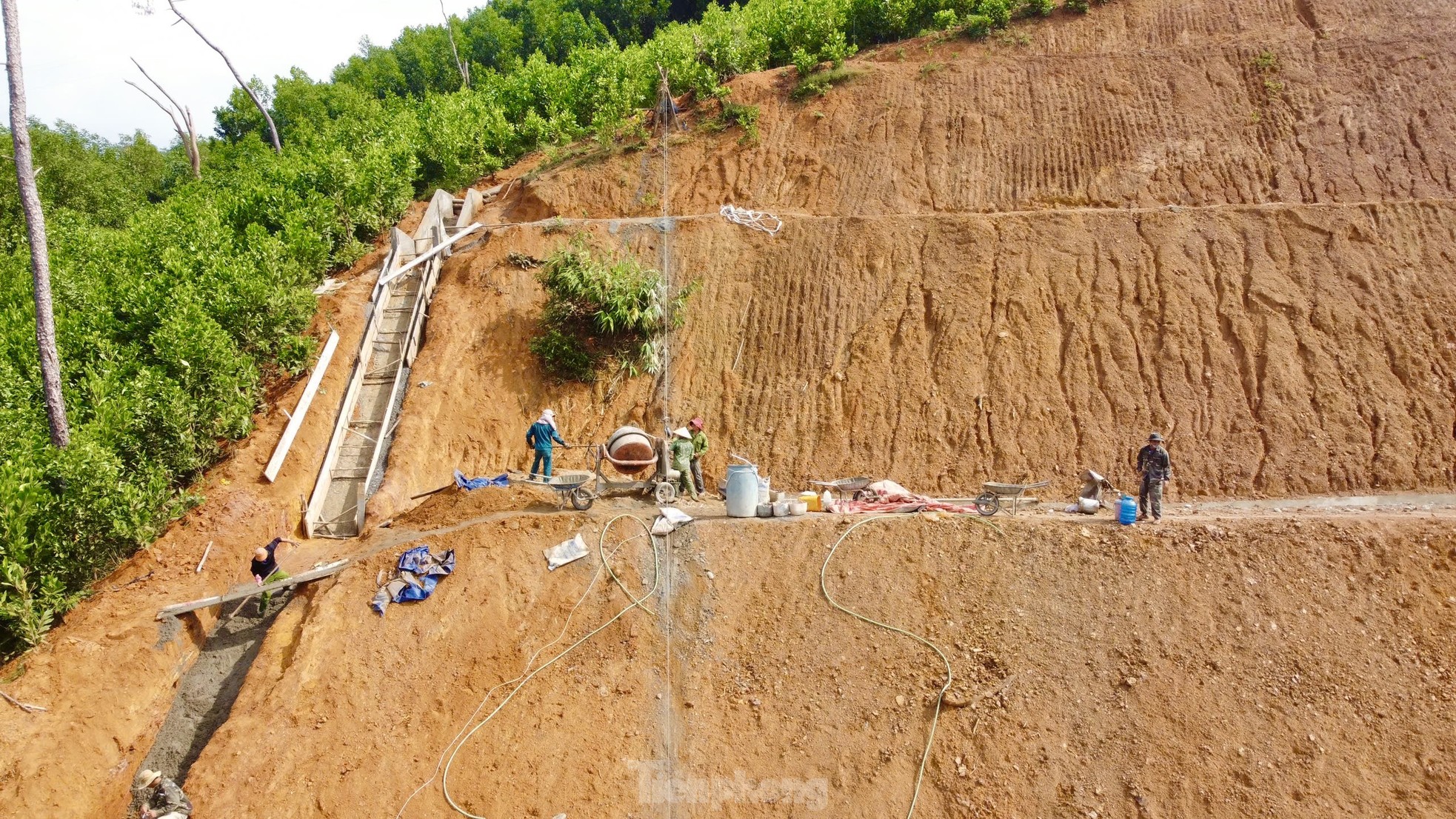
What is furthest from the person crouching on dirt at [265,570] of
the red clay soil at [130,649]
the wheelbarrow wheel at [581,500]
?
the wheelbarrow wheel at [581,500]

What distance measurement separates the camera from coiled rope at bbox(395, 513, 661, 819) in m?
7.86

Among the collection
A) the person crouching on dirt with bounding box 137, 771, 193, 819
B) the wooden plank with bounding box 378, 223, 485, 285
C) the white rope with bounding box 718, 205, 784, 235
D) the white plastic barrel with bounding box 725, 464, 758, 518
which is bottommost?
the white plastic barrel with bounding box 725, 464, 758, 518

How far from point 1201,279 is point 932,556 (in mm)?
6509

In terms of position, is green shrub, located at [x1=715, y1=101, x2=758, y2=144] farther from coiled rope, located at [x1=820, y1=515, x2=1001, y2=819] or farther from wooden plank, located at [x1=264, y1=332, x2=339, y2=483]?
coiled rope, located at [x1=820, y1=515, x2=1001, y2=819]

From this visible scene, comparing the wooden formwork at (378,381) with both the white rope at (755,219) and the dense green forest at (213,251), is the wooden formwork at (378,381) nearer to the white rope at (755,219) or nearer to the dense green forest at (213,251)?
the dense green forest at (213,251)

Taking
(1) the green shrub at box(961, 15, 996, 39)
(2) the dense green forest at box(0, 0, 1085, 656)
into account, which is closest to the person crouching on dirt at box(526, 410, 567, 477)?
(2) the dense green forest at box(0, 0, 1085, 656)

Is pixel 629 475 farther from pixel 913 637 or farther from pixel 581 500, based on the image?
pixel 913 637

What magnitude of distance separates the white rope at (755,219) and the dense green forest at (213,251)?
Result: 156 inches

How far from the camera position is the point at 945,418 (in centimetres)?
1154

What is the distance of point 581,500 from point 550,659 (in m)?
2.07

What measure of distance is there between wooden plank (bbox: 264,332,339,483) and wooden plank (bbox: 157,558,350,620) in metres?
2.23

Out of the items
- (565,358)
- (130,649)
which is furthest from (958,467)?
(130,649)

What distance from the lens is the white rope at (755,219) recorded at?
14.3 meters

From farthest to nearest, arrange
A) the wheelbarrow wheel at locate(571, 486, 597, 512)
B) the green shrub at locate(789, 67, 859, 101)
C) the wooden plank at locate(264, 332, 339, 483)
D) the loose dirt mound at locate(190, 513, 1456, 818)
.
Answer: the green shrub at locate(789, 67, 859, 101) < the wooden plank at locate(264, 332, 339, 483) < the wheelbarrow wheel at locate(571, 486, 597, 512) < the loose dirt mound at locate(190, 513, 1456, 818)
